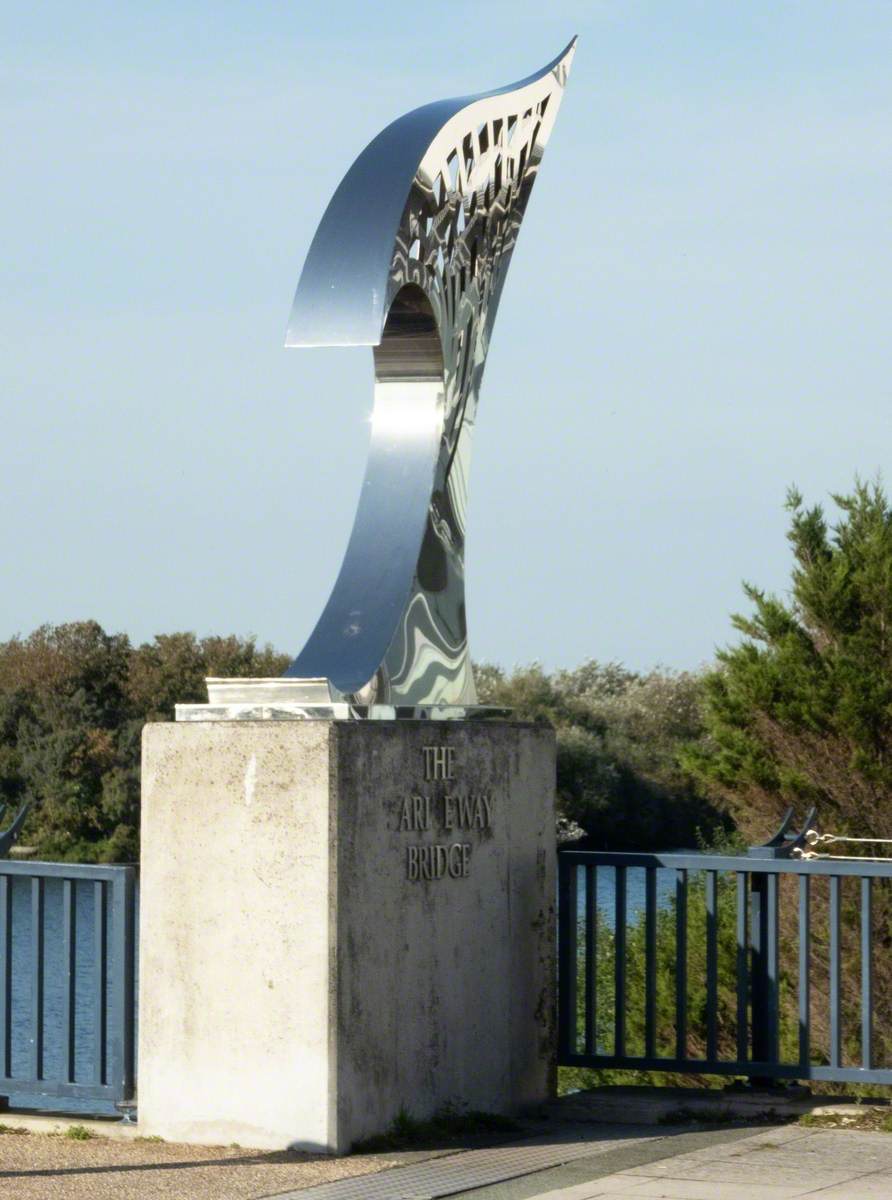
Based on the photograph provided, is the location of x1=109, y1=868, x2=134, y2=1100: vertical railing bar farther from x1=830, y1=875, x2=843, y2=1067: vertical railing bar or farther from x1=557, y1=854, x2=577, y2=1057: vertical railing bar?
x1=830, y1=875, x2=843, y2=1067: vertical railing bar

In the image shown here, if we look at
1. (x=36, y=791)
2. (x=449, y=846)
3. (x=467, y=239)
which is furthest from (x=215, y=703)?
(x=36, y=791)

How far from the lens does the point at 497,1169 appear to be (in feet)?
23.5

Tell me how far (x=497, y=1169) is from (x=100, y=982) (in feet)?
6.34

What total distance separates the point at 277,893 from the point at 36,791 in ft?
116

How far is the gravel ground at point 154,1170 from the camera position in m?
6.67

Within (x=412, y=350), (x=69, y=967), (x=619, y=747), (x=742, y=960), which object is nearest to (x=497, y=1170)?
(x=742, y=960)

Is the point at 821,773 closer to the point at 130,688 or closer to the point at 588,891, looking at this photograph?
the point at 588,891

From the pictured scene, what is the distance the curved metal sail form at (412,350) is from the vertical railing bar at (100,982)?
136 centimetres

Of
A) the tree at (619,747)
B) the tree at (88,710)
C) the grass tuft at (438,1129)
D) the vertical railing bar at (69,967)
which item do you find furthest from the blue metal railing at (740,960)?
the tree at (88,710)

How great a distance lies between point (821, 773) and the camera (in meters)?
17.0

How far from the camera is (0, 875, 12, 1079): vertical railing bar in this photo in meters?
8.30

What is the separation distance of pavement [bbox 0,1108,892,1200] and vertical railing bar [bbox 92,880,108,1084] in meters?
0.36

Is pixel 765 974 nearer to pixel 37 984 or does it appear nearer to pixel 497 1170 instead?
pixel 497 1170

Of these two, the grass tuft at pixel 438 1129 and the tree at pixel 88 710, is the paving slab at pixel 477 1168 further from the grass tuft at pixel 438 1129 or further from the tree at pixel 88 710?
the tree at pixel 88 710
